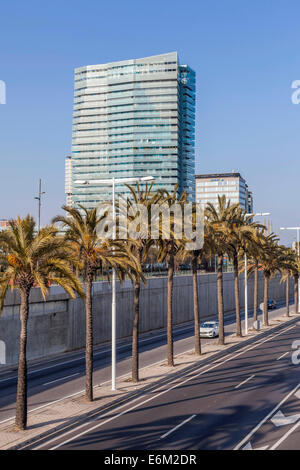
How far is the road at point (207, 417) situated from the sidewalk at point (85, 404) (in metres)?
0.63

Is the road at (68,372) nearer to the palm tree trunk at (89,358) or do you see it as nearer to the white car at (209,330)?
the white car at (209,330)

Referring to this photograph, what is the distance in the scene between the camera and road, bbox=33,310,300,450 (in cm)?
1727

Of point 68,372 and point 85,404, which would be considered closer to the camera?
point 85,404

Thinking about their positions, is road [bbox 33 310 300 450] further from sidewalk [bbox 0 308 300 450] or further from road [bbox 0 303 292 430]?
road [bbox 0 303 292 430]

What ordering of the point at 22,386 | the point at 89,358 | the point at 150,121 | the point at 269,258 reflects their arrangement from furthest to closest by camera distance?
the point at 150,121
the point at 269,258
the point at 89,358
the point at 22,386

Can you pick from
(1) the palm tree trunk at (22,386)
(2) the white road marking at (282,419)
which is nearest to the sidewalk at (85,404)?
(1) the palm tree trunk at (22,386)

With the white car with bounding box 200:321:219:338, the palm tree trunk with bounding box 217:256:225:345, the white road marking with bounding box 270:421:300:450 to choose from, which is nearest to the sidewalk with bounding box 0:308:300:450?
the palm tree trunk with bounding box 217:256:225:345

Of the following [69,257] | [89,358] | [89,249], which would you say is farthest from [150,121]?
[69,257]

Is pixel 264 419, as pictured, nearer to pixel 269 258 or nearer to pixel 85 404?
pixel 85 404

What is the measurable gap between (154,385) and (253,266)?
113ft

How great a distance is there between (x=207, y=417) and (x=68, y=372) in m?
13.0

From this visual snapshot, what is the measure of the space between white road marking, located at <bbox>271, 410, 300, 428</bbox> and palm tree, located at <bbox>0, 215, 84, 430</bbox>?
379 inches

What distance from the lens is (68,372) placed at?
31.0 m

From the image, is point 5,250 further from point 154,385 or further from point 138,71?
point 138,71
